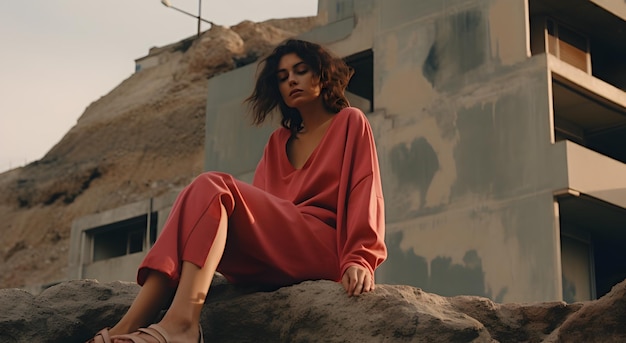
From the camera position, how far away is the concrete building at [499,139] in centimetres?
1912

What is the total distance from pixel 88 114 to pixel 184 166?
6.84 meters

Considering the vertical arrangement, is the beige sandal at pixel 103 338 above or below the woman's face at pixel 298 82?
below

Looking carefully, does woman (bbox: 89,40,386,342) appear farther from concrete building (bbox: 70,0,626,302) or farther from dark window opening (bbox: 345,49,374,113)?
dark window opening (bbox: 345,49,374,113)

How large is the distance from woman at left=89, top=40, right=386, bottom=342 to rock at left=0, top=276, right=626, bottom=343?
15 cm

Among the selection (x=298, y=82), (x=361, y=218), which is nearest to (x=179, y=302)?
(x=361, y=218)

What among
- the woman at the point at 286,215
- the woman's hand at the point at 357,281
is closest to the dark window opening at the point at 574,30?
the woman at the point at 286,215

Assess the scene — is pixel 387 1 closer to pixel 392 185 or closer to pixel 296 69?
pixel 392 185

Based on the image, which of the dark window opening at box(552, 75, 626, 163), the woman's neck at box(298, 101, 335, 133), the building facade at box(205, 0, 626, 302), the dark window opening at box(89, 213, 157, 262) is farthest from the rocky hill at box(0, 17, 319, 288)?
the woman's neck at box(298, 101, 335, 133)

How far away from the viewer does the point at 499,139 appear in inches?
784

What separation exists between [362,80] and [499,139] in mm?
4774

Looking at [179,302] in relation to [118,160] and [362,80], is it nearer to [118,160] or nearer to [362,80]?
[362,80]

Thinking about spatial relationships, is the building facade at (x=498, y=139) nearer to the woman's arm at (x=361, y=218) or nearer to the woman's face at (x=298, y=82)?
the woman's face at (x=298, y=82)

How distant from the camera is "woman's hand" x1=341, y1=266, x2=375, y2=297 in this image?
18.2 feet

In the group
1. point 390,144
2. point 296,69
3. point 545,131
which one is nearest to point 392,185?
point 390,144
